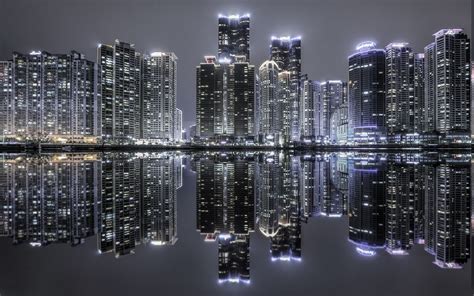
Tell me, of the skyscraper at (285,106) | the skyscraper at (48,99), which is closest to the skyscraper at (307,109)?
the skyscraper at (285,106)

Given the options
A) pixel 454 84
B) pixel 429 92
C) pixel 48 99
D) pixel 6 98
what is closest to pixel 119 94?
pixel 48 99

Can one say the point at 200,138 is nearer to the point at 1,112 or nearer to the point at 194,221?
the point at 1,112

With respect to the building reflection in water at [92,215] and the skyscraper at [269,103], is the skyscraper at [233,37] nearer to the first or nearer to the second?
the skyscraper at [269,103]

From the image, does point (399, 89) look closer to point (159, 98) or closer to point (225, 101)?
point (225, 101)

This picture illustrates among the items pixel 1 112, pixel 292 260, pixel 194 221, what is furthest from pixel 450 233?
pixel 1 112

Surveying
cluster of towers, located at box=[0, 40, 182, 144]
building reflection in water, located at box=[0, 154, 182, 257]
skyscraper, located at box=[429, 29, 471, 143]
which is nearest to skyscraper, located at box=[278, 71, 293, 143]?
cluster of towers, located at box=[0, 40, 182, 144]

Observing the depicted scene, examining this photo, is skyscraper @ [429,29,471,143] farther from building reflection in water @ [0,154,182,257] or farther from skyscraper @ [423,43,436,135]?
Answer: building reflection in water @ [0,154,182,257]

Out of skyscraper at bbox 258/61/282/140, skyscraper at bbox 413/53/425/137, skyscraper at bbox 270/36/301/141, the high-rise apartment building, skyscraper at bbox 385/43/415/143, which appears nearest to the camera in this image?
skyscraper at bbox 385/43/415/143
